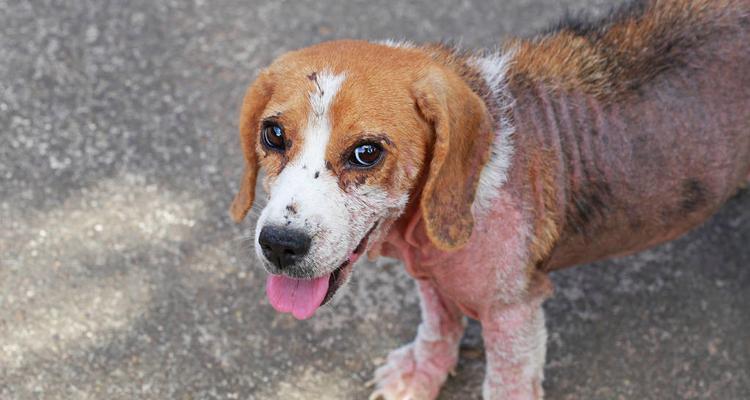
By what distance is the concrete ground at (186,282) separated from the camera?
3723 mm

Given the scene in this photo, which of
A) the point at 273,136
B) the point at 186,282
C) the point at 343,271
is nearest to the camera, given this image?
the point at 273,136

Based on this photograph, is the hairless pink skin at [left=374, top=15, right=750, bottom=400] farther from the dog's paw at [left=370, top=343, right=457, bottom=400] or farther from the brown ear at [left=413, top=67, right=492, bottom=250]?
the dog's paw at [left=370, top=343, right=457, bottom=400]

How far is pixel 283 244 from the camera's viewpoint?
266cm

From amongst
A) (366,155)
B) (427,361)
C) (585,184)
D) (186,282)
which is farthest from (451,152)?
(186,282)

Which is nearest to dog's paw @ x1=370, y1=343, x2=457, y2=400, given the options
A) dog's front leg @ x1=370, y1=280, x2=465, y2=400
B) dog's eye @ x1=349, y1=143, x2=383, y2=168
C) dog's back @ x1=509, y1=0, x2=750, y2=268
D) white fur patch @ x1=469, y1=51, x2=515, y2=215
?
dog's front leg @ x1=370, y1=280, x2=465, y2=400

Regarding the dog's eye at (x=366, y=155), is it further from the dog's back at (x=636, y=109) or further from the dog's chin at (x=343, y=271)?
the dog's back at (x=636, y=109)

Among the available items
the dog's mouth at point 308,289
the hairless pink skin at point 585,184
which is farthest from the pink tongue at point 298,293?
the hairless pink skin at point 585,184

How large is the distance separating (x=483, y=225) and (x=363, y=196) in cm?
47

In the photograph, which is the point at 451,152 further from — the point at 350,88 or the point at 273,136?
the point at 273,136

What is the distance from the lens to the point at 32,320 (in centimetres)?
384

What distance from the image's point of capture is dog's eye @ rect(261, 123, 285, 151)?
2.75m

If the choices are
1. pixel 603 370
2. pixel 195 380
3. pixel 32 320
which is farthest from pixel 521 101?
pixel 32 320

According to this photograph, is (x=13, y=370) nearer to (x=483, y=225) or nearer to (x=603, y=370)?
(x=483, y=225)

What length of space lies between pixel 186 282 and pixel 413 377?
3.67ft
